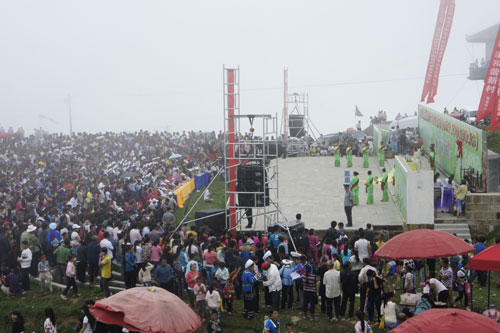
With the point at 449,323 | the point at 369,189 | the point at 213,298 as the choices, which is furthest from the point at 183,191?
the point at 449,323

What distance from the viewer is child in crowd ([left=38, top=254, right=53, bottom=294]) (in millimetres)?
15680

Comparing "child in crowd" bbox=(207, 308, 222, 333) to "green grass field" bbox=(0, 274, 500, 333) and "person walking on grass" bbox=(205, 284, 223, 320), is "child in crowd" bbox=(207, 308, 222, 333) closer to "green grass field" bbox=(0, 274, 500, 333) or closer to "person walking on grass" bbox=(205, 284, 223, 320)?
"person walking on grass" bbox=(205, 284, 223, 320)

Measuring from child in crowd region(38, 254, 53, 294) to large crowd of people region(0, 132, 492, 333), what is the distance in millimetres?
25

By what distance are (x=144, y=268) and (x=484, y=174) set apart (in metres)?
11.1

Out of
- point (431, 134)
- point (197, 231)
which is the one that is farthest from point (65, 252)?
point (431, 134)

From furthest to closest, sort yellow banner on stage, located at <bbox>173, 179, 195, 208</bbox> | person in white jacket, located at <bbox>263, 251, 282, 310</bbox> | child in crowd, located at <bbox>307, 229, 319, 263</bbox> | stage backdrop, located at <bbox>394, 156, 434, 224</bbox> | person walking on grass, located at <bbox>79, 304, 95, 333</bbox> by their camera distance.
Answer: yellow banner on stage, located at <bbox>173, 179, 195, 208</bbox>, stage backdrop, located at <bbox>394, 156, 434, 224</bbox>, child in crowd, located at <bbox>307, 229, 319, 263</bbox>, person in white jacket, located at <bbox>263, 251, 282, 310</bbox>, person walking on grass, located at <bbox>79, 304, 95, 333</bbox>

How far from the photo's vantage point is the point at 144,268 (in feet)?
45.8

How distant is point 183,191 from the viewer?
2614cm

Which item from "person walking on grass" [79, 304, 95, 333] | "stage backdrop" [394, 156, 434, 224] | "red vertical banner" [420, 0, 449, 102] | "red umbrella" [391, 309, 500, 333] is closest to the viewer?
"red umbrella" [391, 309, 500, 333]

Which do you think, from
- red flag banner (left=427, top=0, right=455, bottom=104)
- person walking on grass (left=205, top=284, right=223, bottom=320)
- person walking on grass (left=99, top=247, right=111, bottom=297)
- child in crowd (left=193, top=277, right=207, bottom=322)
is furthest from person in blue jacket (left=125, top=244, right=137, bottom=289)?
red flag banner (left=427, top=0, right=455, bottom=104)

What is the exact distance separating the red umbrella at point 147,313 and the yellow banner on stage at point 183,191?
611 inches

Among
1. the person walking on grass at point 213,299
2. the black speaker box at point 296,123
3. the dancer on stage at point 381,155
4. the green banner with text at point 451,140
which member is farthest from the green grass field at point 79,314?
the black speaker box at point 296,123

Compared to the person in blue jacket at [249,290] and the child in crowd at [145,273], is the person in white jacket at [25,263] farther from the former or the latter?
the person in blue jacket at [249,290]

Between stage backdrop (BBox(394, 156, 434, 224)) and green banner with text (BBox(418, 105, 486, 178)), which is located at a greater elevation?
green banner with text (BBox(418, 105, 486, 178))
